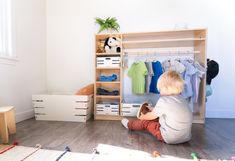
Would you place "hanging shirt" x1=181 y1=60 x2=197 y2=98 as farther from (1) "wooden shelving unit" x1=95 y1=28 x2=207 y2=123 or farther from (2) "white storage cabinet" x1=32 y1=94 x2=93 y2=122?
(2) "white storage cabinet" x1=32 y1=94 x2=93 y2=122

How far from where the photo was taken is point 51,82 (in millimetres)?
2887

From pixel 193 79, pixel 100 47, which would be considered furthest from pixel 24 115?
pixel 193 79

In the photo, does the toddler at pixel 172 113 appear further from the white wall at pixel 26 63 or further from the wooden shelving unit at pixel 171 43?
the white wall at pixel 26 63

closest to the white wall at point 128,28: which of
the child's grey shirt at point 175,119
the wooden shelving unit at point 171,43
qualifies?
the wooden shelving unit at point 171,43

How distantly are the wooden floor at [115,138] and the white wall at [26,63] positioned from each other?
332 millimetres

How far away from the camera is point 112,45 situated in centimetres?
244

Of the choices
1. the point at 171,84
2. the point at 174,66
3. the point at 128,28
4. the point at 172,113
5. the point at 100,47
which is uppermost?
the point at 128,28

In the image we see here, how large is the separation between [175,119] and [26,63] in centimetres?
205

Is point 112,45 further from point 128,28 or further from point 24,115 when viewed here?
point 24,115

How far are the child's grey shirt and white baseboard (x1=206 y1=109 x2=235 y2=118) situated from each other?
1276 mm

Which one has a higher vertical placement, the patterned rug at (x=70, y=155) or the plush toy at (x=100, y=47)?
the plush toy at (x=100, y=47)

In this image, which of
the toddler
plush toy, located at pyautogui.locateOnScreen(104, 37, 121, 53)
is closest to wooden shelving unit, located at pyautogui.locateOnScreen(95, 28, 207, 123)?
plush toy, located at pyautogui.locateOnScreen(104, 37, 121, 53)

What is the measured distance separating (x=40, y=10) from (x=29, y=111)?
5.22ft

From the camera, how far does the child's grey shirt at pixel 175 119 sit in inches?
56.0
